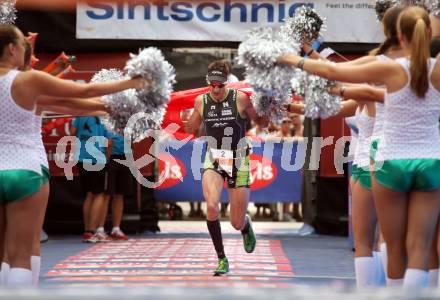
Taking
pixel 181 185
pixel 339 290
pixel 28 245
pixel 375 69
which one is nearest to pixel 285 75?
pixel 375 69

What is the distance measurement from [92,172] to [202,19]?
266 centimetres

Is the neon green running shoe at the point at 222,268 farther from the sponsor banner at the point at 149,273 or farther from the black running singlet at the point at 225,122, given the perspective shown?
the black running singlet at the point at 225,122

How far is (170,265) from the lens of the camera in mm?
9859

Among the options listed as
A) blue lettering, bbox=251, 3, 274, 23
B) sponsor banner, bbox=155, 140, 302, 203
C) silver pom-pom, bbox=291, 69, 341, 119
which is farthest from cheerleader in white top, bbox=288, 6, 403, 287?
sponsor banner, bbox=155, 140, 302, 203

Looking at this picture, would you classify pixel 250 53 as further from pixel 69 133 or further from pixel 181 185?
pixel 181 185

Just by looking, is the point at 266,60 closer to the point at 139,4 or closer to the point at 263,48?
the point at 263,48

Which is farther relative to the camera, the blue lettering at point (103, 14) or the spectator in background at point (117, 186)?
the blue lettering at point (103, 14)

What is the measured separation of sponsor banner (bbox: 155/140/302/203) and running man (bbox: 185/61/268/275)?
18.8 ft

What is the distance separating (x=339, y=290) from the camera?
3516 mm

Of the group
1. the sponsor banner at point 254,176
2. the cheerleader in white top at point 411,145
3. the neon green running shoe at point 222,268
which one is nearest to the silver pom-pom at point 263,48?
the cheerleader in white top at point 411,145

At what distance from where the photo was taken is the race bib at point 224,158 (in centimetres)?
923

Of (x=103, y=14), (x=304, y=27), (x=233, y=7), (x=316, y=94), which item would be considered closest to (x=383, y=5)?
(x=304, y=27)

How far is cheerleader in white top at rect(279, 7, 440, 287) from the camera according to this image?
5.23m

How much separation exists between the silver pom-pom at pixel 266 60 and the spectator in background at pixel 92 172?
6.92 metres
